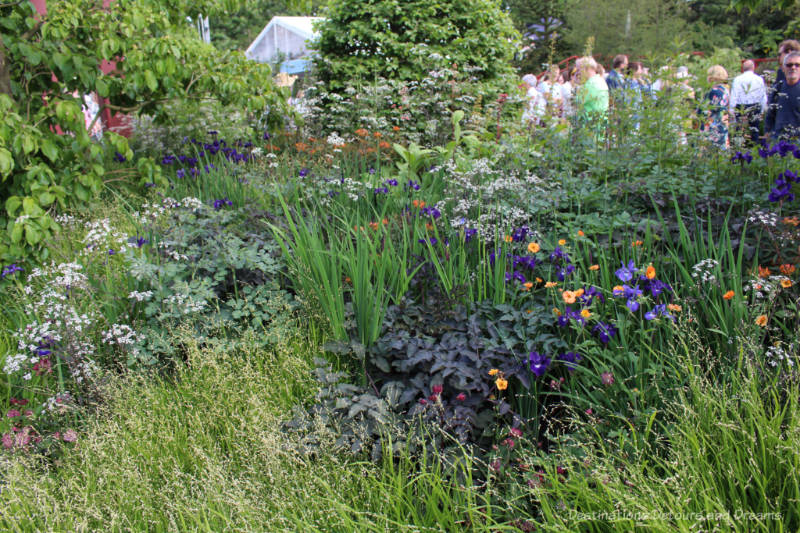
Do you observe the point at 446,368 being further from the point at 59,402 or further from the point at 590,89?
the point at 590,89

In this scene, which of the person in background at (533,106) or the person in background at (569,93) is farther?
the person in background at (569,93)

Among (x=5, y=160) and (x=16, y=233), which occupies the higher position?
(x=5, y=160)

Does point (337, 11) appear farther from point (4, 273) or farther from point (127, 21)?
point (4, 273)

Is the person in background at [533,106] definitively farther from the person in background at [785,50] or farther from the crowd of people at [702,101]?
the person in background at [785,50]

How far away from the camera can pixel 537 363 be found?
2119 mm

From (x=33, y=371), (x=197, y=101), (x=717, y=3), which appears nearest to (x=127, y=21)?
(x=197, y=101)

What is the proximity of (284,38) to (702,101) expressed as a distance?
76.5 ft

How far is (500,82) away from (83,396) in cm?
615

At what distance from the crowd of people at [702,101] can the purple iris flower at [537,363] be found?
2452 millimetres

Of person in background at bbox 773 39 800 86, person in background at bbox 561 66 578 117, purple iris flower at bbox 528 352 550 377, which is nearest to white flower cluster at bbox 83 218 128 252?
purple iris flower at bbox 528 352 550 377

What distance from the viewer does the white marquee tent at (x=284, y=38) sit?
21.0 metres

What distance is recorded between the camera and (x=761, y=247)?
278cm

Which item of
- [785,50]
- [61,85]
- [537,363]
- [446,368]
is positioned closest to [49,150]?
[61,85]

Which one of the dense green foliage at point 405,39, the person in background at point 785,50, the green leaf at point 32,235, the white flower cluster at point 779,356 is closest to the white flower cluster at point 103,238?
the green leaf at point 32,235
